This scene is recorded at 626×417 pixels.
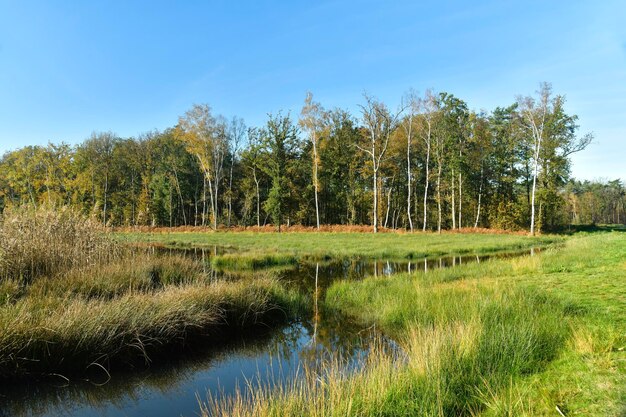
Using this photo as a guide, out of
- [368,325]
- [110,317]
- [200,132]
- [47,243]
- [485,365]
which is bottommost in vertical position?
[368,325]

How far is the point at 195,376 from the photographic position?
21.5 ft

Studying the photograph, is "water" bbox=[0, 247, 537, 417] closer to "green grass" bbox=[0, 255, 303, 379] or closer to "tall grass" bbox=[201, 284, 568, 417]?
"green grass" bbox=[0, 255, 303, 379]

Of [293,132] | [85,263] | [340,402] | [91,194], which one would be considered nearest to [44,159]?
[91,194]

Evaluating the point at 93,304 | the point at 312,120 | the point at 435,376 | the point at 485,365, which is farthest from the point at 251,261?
the point at 312,120

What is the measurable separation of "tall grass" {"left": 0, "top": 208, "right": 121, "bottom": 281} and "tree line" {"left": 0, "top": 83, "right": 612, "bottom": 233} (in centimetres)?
2956

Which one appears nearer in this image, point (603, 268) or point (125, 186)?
point (603, 268)

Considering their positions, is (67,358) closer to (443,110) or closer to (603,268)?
(603,268)

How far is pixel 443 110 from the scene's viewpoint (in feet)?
156

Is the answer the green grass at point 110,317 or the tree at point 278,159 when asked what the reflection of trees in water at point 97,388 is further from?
the tree at point 278,159

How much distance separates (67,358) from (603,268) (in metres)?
14.5

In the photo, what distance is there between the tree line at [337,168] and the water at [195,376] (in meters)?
31.4

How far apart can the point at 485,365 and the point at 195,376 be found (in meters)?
4.65

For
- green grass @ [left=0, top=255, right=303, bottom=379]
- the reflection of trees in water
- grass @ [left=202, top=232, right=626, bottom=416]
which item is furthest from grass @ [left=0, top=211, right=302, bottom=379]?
grass @ [left=202, top=232, right=626, bottom=416]

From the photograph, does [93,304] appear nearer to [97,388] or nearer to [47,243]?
[97,388]
